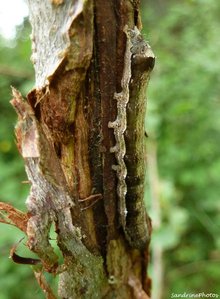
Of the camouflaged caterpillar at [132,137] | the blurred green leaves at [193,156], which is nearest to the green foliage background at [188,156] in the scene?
the blurred green leaves at [193,156]

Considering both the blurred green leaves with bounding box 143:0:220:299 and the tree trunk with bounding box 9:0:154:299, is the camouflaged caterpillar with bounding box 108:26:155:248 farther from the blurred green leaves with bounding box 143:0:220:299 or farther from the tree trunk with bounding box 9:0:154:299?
the blurred green leaves with bounding box 143:0:220:299

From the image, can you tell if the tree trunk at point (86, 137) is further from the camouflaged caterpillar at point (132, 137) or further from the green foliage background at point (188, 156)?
the green foliage background at point (188, 156)

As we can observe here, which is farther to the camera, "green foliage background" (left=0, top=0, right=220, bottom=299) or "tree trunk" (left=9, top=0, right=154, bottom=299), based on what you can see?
"green foliage background" (left=0, top=0, right=220, bottom=299)

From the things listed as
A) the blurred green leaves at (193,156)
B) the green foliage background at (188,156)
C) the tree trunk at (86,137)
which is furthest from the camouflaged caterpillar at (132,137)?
the blurred green leaves at (193,156)

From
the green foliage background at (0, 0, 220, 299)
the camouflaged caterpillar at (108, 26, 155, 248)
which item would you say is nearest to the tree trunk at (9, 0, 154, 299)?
the camouflaged caterpillar at (108, 26, 155, 248)

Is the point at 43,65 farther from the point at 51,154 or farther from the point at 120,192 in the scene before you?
the point at 120,192

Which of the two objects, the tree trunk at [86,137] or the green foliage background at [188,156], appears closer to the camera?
the tree trunk at [86,137]

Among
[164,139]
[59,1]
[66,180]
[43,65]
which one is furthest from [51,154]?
[164,139]
